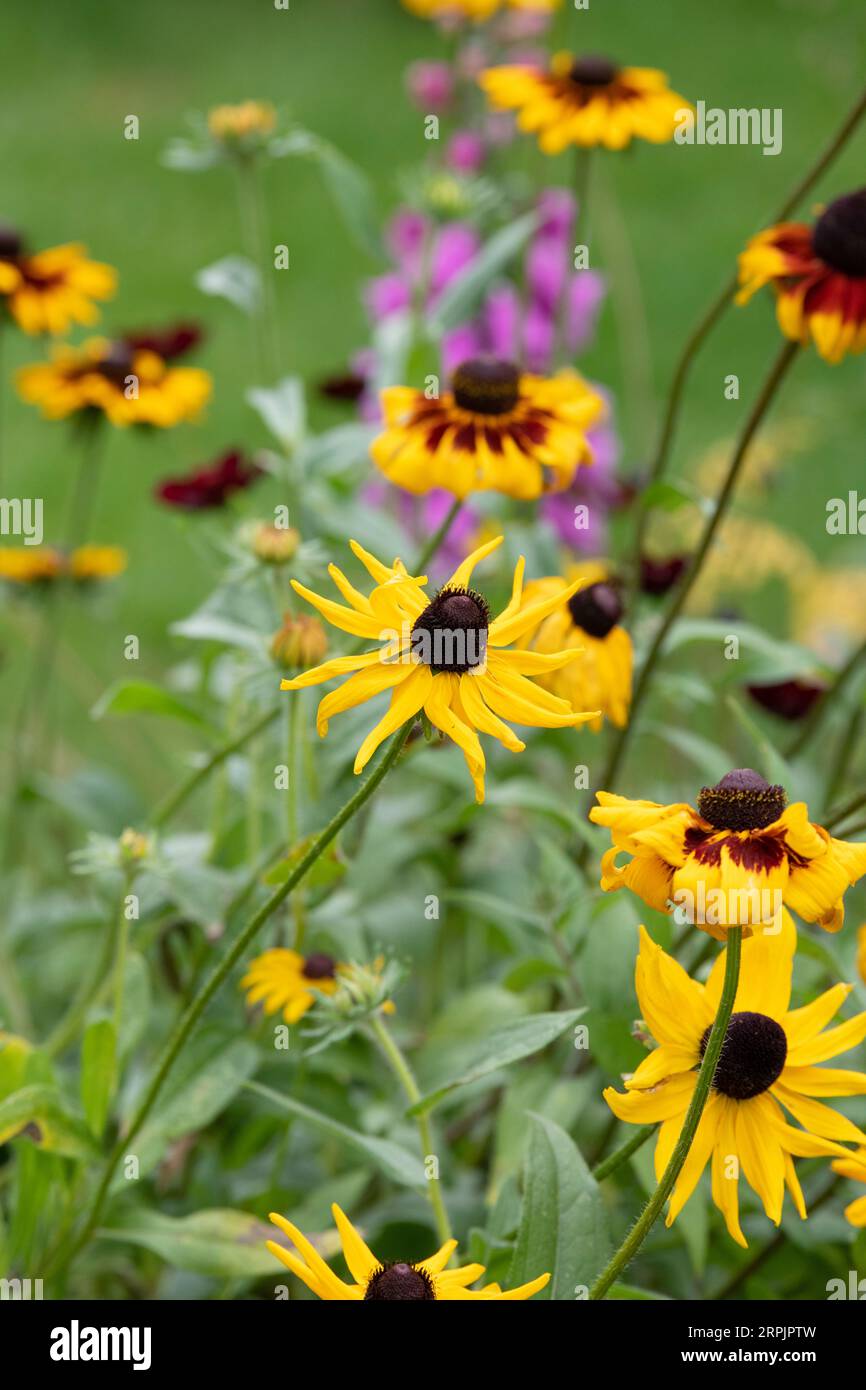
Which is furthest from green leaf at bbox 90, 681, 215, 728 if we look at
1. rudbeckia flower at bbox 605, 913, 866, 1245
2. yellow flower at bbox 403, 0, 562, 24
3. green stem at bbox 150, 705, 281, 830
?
yellow flower at bbox 403, 0, 562, 24

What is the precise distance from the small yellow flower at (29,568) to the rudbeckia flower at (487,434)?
0.45 meters

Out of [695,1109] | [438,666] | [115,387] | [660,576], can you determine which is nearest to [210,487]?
[115,387]

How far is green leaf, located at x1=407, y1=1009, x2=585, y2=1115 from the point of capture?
67 cm

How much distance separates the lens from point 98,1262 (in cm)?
95

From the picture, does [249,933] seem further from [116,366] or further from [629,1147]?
[116,366]

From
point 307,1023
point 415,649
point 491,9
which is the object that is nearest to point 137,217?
point 491,9

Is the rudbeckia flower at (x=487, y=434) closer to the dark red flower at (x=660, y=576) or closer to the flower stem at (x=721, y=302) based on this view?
the flower stem at (x=721, y=302)

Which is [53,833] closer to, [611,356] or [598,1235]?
[598,1235]

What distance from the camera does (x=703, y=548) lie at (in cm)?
92

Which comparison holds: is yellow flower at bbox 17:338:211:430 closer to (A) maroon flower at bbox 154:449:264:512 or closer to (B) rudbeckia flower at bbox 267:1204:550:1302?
(A) maroon flower at bbox 154:449:264:512

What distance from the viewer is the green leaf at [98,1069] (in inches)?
31.3

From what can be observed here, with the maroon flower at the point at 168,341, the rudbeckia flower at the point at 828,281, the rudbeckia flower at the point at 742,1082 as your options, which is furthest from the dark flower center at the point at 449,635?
the maroon flower at the point at 168,341

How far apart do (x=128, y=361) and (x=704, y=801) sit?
772mm

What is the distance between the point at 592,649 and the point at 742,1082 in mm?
315
